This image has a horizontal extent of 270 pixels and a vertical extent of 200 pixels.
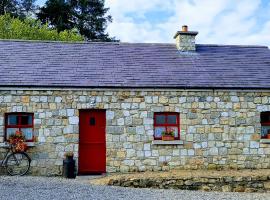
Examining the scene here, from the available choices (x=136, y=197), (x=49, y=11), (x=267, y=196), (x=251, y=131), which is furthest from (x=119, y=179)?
(x=49, y=11)

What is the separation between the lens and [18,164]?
13.1 meters

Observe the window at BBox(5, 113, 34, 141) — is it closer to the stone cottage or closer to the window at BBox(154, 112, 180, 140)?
the stone cottage

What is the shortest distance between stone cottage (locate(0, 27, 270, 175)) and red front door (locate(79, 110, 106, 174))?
0.03 metres

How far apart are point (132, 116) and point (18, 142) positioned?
12.6 ft

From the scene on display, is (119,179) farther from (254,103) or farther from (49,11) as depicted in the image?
(49,11)

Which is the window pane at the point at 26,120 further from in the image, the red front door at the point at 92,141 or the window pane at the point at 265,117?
Answer: the window pane at the point at 265,117

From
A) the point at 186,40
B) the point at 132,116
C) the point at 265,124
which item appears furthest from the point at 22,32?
the point at 265,124

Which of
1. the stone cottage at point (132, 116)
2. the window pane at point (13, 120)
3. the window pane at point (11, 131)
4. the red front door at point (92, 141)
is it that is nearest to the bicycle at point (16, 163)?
the stone cottage at point (132, 116)

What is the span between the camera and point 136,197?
9.76 m

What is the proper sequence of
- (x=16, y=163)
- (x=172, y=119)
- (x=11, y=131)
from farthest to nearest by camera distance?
(x=172, y=119), (x=11, y=131), (x=16, y=163)

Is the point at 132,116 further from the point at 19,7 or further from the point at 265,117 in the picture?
the point at 19,7

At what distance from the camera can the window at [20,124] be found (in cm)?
1342

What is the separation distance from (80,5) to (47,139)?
88.6 ft

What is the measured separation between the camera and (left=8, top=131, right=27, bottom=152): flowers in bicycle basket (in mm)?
12898
